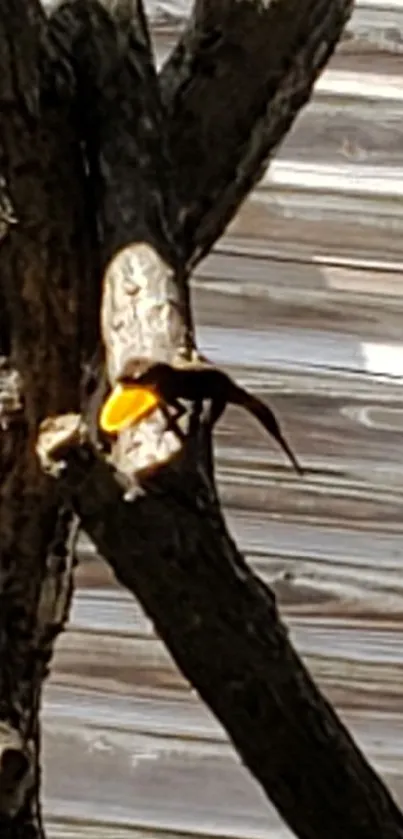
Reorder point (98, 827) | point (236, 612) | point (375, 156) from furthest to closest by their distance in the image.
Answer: point (375, 156) → point (98, 827) → point (236, 612)

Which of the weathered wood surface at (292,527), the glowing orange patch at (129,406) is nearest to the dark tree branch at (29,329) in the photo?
the glowing orange patch at (129,406)

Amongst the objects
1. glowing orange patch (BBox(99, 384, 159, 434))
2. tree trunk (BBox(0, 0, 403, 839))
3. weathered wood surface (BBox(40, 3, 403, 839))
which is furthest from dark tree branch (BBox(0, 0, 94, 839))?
weathered wood surface (BBox(40, 3, 403, 839))

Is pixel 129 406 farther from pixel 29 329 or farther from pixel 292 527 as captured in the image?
pixel 292 527

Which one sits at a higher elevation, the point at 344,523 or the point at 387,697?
the point at 344,523

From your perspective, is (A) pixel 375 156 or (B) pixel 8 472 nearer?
(B) pixel 8 472

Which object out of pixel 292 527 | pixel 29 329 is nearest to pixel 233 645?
pixel 29 329

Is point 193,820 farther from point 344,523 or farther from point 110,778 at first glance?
point 344,523

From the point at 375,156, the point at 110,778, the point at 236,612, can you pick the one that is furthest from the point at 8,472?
the point at 375,156
